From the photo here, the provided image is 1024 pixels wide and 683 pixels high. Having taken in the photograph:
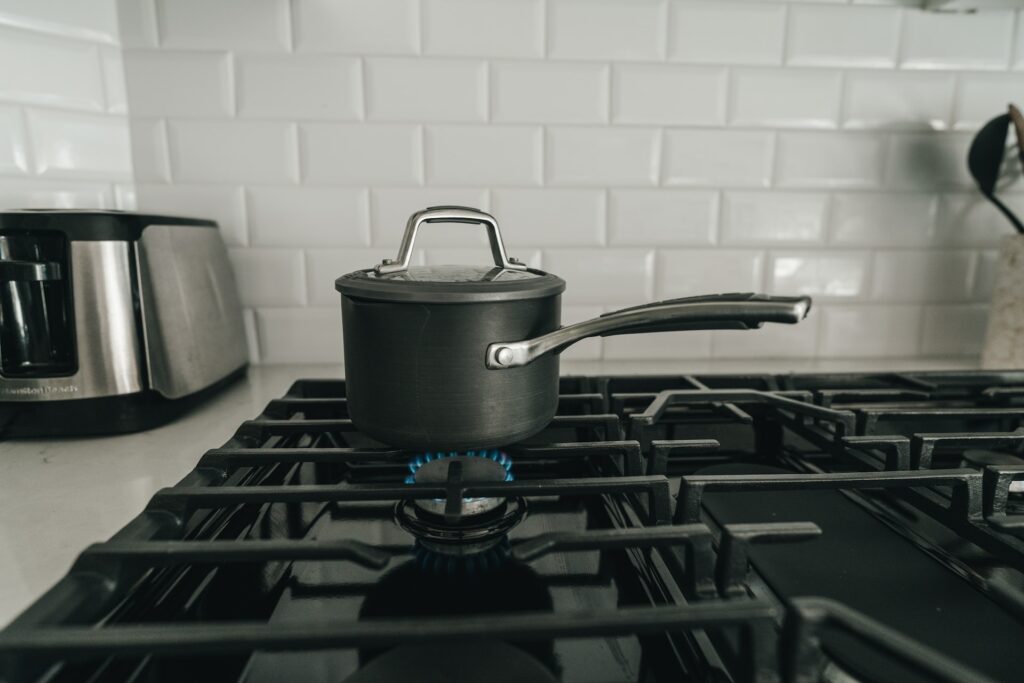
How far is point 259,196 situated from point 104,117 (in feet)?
0.64

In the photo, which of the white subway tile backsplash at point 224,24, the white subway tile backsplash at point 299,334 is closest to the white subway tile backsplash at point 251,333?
the white subway tile backsplash at point 299,334

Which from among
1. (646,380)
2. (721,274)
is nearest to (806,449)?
(646,380)

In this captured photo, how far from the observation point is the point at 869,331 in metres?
0.89

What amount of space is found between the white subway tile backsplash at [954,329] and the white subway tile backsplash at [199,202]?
100cm

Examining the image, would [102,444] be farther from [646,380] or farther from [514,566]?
[646,380]

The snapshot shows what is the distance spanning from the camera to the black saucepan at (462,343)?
39 centimetres

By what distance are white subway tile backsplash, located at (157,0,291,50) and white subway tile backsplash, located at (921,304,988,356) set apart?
100 centimetres

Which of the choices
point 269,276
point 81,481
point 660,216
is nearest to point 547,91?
point 660,216

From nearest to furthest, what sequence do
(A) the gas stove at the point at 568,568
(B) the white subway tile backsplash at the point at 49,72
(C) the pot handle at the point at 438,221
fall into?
1. (A) the gas stove at the point at 568,568
2. (C) the pot handle at the point at 438,221
3. (B) the white subway tile backsplash at the point at 49,72

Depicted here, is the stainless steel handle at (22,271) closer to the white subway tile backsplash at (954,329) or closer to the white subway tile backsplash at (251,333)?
the white subway tile backsplash at (251,333)

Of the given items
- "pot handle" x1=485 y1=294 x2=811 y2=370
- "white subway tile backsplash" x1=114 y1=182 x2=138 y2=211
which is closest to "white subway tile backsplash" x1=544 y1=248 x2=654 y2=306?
"pot handle" x1=485 y1=294 x2=811 y2=370

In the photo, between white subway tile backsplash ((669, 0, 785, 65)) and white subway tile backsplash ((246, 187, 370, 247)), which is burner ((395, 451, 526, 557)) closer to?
white subway tile backsplash ((246, 187, 370, 247))

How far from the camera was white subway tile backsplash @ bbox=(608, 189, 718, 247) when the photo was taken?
2.72 feet

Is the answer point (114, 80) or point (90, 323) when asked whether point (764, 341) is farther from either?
point (114, 80)
